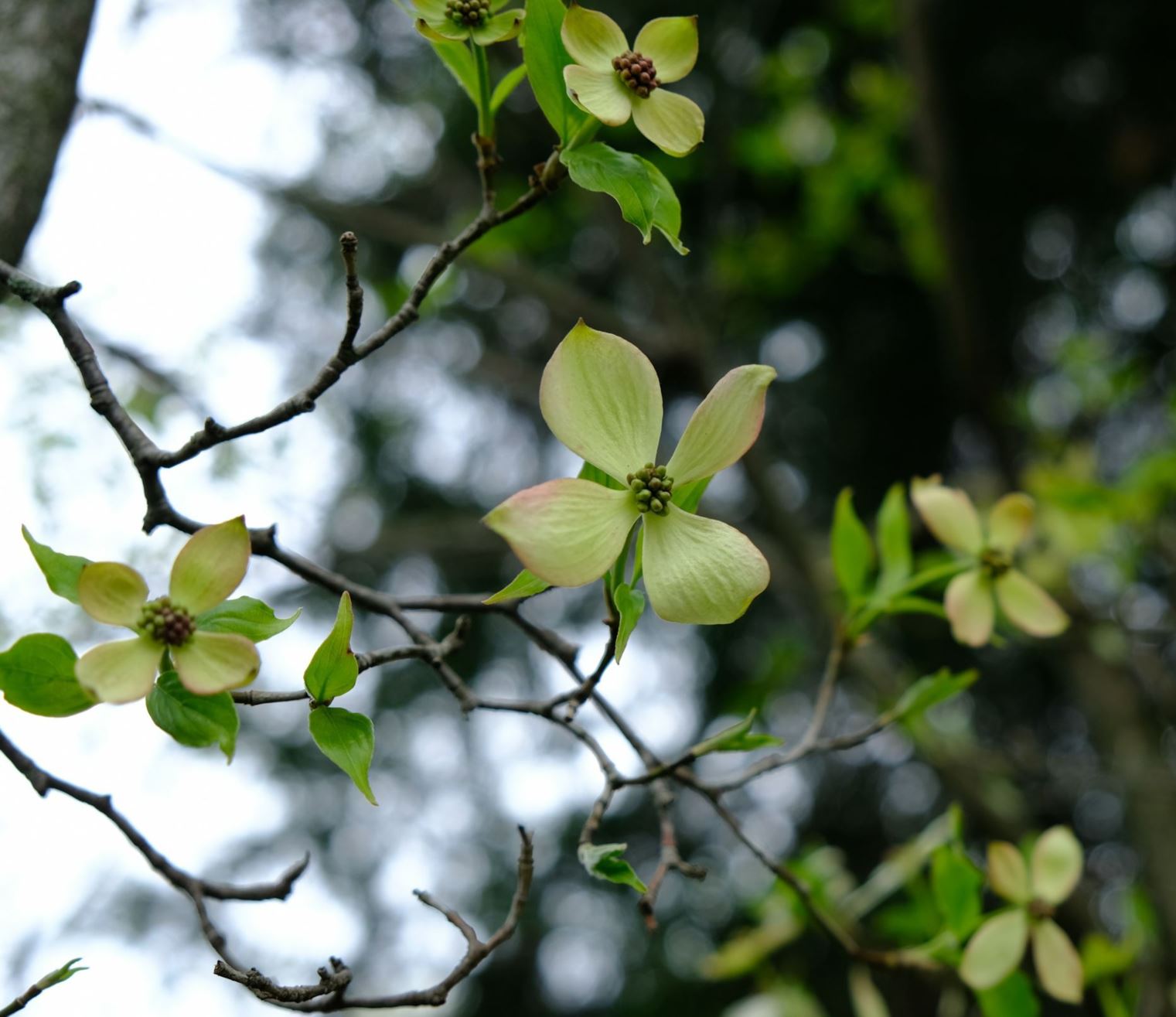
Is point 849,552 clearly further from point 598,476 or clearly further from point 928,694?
point 598,476

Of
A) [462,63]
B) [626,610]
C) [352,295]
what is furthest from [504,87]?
[626,610]

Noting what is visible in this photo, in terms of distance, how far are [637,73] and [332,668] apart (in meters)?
0.22

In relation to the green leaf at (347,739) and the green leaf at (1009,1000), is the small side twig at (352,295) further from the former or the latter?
the green leaf at (1009,1000)

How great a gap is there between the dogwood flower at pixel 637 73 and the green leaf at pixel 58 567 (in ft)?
0.69

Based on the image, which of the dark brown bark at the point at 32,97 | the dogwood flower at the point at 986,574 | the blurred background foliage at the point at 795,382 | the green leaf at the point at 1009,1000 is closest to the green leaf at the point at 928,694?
the dogwood flower at the point at 986,574

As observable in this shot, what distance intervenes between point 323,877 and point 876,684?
170 centimetres

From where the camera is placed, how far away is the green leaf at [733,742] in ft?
1.33

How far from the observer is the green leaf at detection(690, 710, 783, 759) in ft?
1.33

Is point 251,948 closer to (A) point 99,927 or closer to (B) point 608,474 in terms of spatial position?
(A) point 99,927

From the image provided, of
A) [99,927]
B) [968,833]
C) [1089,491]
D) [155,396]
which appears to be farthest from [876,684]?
[99,927]

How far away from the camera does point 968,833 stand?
1950mm

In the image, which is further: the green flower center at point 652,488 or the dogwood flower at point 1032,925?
the dogwood flower at point 1032,925

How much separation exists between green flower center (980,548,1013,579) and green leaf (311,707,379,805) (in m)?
0.36

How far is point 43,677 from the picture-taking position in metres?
0.28
